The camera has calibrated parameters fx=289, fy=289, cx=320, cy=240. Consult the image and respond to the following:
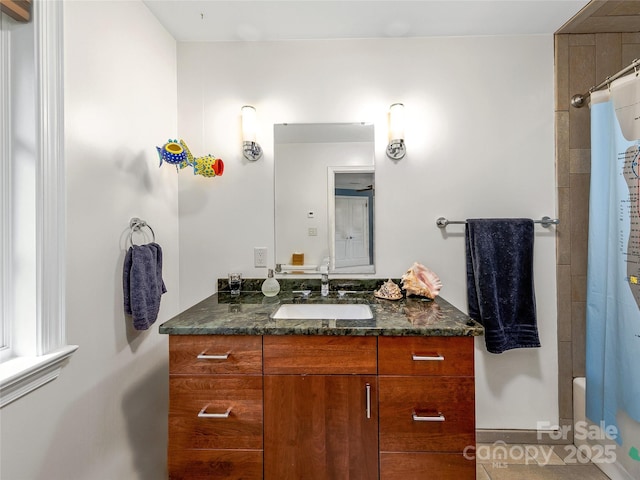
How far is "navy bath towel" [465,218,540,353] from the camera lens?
1565 millimetres

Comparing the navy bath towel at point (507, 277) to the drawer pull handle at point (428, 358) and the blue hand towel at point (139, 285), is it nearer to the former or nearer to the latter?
the drawer pull handle at point (428, 358)

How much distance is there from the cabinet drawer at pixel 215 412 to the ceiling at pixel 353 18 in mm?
1743

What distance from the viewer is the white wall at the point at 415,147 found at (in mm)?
1677

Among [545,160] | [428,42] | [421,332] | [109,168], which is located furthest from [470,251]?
[109,168]

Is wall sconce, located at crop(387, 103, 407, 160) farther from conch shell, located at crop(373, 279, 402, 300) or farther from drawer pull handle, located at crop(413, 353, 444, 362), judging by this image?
drawer pull handle, located at crop(413, 353, 444, 362)

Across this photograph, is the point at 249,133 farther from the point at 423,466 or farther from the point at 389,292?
the point at 423,466

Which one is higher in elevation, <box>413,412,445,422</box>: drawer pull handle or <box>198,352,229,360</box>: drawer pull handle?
<box>198,352,229,360</box>: drawer pull handle

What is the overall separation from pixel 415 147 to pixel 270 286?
116cm

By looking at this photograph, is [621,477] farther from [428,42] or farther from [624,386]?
[428,42]

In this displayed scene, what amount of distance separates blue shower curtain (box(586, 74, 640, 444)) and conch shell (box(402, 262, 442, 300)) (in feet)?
2.59

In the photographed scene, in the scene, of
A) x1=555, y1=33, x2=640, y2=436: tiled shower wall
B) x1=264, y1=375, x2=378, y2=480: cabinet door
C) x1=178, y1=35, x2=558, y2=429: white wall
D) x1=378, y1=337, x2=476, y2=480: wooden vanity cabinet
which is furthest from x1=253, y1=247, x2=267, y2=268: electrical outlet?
x1=555, y1=33, x2=640, y2=436: tiled shower wall

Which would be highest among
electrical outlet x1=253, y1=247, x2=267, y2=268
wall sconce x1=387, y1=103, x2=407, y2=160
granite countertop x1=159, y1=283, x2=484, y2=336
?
wall sconce x1=387, y1=103, x2=407, y2=160

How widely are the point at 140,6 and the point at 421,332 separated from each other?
198cm

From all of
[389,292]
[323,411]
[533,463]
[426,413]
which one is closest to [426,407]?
[426,413]
